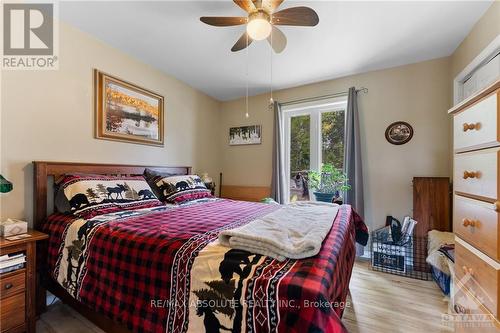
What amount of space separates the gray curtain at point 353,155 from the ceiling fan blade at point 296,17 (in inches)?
64.0

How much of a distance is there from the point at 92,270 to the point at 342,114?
334cm

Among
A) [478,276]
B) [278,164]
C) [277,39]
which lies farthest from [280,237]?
[278,164]

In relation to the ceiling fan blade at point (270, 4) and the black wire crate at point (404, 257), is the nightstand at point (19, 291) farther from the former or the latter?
the black wire crate at point (404, 257)

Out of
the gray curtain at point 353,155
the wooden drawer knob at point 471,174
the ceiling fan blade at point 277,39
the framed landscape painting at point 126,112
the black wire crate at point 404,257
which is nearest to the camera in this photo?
the wooden drawer knob at point 471,174

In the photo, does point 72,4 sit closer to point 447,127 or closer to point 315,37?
point 315,37

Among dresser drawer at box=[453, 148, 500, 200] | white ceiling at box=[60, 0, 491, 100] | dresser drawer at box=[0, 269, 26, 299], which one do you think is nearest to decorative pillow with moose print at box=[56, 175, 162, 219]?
dresser drawer at box=[0, 269, 26, 299]

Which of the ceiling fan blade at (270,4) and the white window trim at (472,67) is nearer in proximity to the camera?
the ceiling fan blade at (270,4)

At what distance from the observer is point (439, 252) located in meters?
2.07

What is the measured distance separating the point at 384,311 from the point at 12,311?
2660 mm

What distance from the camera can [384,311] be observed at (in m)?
1.83

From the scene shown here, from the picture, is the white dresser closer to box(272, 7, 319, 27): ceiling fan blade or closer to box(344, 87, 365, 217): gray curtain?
Result: box(272, 7, 319, 27): ceiling fan blade

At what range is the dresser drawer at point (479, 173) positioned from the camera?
2.59 ft

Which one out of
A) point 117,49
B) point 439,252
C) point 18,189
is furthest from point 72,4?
point 439,252

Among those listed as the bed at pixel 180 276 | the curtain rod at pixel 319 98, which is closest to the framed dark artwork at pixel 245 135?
the curtain rod at pixel 319 98
